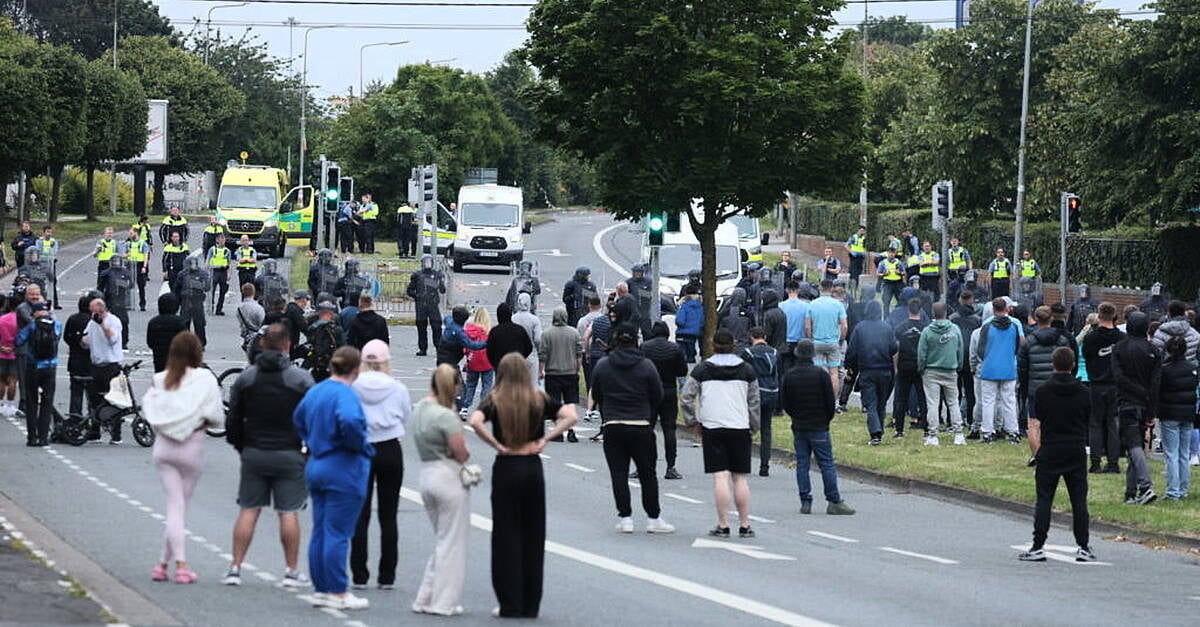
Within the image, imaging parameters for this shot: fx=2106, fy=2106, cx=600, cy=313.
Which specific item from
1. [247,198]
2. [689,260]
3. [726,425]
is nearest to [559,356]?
[726,425]

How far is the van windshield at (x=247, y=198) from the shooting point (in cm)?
6462

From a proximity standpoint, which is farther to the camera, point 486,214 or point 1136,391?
point 486,214

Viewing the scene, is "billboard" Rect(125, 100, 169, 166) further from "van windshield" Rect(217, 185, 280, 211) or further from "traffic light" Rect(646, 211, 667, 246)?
"traffic light" Rect(646, 211, 667, 246)

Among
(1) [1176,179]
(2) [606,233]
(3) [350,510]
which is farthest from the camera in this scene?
(2) [606,233]

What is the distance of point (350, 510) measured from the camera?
41.7ft

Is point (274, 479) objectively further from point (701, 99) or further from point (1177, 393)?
point (701, 99)

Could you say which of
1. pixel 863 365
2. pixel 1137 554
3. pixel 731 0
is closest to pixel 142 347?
pixel 731 0

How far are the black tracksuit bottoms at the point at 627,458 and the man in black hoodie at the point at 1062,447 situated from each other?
3.06 metres

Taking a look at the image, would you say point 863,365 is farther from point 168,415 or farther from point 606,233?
point 606,233

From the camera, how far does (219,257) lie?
136ft

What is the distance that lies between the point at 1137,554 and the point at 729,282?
91.9 feet

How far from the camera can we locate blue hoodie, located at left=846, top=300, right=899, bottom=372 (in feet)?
79.6

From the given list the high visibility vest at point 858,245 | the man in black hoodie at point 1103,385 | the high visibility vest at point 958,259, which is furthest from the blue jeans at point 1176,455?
the high visibility vest at point 858,245

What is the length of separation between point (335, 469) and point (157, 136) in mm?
78561
